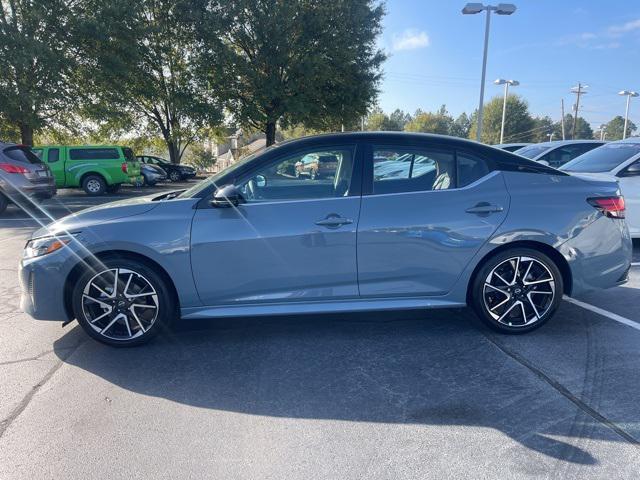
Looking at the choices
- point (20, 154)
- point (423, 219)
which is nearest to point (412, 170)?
point (423, 219)

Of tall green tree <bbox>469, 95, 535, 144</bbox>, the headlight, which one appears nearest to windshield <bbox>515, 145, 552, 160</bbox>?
the headlight

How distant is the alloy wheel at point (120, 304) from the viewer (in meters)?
3.51

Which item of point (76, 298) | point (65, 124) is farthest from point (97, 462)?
point (65, 124)

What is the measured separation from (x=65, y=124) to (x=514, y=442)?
2477 cm

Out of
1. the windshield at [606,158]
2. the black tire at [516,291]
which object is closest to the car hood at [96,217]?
the black tire at [516,291]

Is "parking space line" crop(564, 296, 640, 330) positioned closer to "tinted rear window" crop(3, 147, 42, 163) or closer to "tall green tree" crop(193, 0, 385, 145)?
"tinted rear window" crop(3, 147, 42, 163)

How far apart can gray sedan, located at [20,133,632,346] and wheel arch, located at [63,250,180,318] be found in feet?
0.04

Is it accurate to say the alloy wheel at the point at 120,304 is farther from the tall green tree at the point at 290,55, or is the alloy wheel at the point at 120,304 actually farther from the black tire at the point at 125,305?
the tall green tree at the point at 290,55

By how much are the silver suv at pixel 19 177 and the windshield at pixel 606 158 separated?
463 inches

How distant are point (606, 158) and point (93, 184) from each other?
15.9 metres

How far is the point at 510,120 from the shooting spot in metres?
83.6

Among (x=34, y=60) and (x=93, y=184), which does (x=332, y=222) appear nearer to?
(x=93, y=184)

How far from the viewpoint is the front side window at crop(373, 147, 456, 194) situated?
3689 mm

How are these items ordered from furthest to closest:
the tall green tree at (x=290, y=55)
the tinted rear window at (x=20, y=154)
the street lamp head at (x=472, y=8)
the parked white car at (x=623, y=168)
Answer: the tall green tree at (x=290, y=55) → the street lamp head at (x=472, y=8) → the tinted rear window at (x=20, y=154) → the parked white car at (x=623, y=168)
